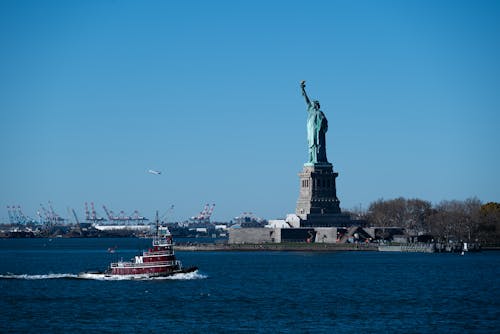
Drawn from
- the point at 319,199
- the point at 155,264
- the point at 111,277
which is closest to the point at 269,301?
the point at 155,264

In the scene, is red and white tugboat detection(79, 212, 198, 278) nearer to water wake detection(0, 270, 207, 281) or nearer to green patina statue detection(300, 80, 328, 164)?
water wake detection(0, 270, 207, 281)

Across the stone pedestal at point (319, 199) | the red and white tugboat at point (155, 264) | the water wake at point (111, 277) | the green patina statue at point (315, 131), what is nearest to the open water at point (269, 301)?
the water wake at point (111, 277)

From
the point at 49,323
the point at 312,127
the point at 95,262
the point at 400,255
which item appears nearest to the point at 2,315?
the point at 49,323

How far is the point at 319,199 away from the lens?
7598 inches

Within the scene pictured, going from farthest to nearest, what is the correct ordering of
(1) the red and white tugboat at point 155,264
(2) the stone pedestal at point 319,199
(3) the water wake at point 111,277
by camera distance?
(2) the stone pedestal at point 319,199 < (3) the water wake at point 111,277 < (1) the red and white tugboat at point 155,264

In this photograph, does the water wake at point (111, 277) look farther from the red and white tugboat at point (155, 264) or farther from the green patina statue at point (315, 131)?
the green patina statue at point (315, 131)

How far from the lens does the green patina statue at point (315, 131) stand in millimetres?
195125

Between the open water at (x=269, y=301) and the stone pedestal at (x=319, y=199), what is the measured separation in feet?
179

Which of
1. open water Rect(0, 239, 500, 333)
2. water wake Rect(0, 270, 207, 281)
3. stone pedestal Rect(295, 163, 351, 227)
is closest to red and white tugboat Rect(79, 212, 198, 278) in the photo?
water wake Rect(0, 270, 207, 281)

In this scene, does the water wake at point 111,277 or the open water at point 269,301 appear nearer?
the open water at point 269,301

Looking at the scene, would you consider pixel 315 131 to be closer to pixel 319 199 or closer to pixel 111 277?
pixel 319 199

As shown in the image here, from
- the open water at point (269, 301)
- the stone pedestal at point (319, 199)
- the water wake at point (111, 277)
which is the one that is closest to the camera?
the open water at point (269, 301)

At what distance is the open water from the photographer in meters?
74.1

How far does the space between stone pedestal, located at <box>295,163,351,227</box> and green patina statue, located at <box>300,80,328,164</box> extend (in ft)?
5.98
